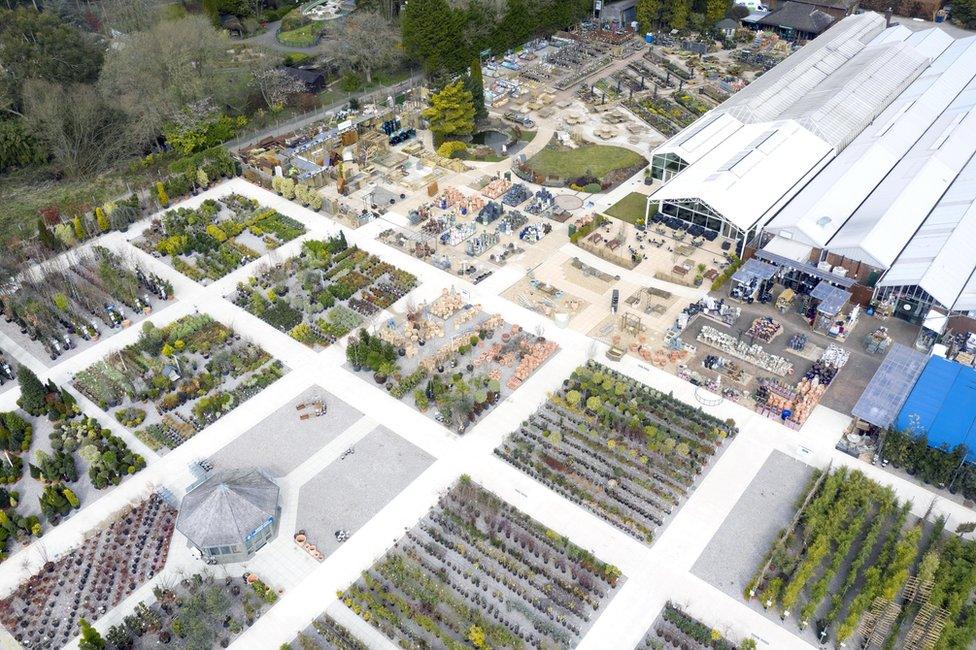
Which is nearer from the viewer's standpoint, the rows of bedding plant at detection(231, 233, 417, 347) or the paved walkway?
the paved walkway

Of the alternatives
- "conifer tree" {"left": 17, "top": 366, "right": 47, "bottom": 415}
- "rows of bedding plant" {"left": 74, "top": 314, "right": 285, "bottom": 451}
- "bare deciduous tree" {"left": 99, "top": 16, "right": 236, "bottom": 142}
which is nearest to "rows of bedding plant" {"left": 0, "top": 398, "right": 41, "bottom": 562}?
"conifer tree" {"left": 17, "top": 366, "right": 47, "bottom": 415}

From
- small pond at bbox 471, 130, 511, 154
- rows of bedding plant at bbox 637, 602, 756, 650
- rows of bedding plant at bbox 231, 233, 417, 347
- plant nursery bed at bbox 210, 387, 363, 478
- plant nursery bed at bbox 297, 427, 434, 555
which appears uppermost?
small pond at bbox 471, 130, 511, 154

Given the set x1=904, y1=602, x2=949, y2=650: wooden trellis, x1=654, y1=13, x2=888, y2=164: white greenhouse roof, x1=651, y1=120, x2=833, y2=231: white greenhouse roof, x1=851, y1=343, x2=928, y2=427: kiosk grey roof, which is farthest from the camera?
x1=654, y1=13, x2=888, y2=164: white greenhouse roof

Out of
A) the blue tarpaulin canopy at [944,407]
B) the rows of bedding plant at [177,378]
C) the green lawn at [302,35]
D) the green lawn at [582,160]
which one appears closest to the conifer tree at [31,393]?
the rows of bedding plant at [177,378]

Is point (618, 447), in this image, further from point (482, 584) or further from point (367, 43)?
point (367, 43)

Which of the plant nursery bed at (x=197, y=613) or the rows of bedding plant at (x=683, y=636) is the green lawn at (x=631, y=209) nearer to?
the rows of bedding plant at (x=683, y=636)

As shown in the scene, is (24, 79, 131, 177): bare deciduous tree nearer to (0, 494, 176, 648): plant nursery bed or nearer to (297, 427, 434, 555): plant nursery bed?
(0, 494, 176, 648): plant nursery bed

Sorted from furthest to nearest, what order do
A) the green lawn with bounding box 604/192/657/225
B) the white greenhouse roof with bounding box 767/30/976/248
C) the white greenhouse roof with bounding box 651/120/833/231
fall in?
the green lawn with bounding box 604/192/657/225 → the white greenhouse roof with bounding box 651/120/833/231 → the white greenhouse roof with bounding box 767/30/976/248
